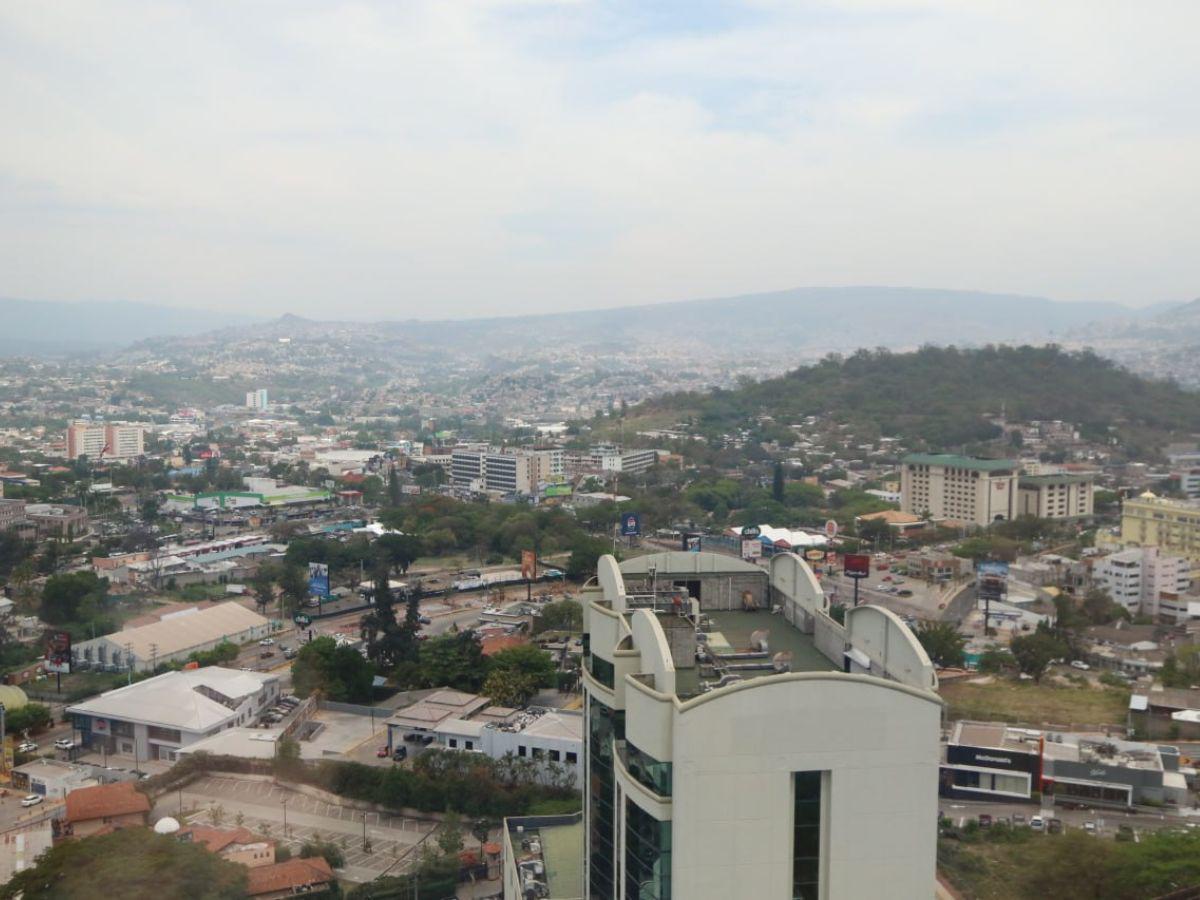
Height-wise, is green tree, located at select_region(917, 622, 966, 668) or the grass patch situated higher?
green tree, located at select_region(917, 622, 966, 668)

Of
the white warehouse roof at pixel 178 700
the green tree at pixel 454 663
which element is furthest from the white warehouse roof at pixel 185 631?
the green tree at pixel 454 663

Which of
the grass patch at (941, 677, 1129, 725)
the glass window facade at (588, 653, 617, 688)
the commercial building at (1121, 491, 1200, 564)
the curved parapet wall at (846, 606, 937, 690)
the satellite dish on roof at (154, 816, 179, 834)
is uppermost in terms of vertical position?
the curved parapet wall at (846, 606, 937, 690)

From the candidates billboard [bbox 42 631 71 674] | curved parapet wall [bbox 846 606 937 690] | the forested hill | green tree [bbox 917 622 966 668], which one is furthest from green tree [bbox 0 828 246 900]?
the forested hill

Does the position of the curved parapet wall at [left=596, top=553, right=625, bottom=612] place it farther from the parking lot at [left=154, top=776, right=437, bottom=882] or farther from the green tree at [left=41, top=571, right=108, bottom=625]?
the green tree at [left=41, top=571, right=108, bottom=625]

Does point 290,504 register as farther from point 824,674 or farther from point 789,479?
point 824,674

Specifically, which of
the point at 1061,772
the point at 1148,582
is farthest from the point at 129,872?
the point at 1148,582

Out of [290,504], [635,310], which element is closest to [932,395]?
[290,504]

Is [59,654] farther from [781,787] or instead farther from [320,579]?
[781,787]
